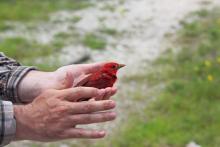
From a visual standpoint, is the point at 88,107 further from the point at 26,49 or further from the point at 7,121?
the point at 26,49

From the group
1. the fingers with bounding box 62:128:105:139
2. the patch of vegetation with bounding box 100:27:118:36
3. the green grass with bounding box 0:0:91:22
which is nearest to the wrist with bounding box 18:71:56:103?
the fingers with bounding box 62:128:105:139

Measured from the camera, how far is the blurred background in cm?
468

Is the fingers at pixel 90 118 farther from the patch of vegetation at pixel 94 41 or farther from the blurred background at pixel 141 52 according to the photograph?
the patch of vegetation at pixel 94 41

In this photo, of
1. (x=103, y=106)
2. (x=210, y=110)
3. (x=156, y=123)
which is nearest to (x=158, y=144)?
(x=156, y=123)

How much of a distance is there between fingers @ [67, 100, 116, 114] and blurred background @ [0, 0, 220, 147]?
2482 millimetres

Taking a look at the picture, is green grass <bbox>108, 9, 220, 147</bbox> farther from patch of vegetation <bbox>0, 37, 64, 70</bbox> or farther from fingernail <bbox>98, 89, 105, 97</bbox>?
fingernail <bbox>98, 89, 105, 97</bbox>

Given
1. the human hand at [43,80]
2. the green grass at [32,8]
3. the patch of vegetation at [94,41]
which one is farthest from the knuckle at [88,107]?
the green grass at [32,8]

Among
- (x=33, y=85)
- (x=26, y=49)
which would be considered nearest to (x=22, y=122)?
(x=33, y=85)

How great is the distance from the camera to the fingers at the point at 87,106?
77.5 inches

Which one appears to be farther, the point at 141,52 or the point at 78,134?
the point at 141,52

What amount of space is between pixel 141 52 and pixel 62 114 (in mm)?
4558

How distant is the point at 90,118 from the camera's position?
6.59 ft

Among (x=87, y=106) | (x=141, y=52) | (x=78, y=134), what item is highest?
(x=141, y=52)

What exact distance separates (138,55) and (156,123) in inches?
68.4
